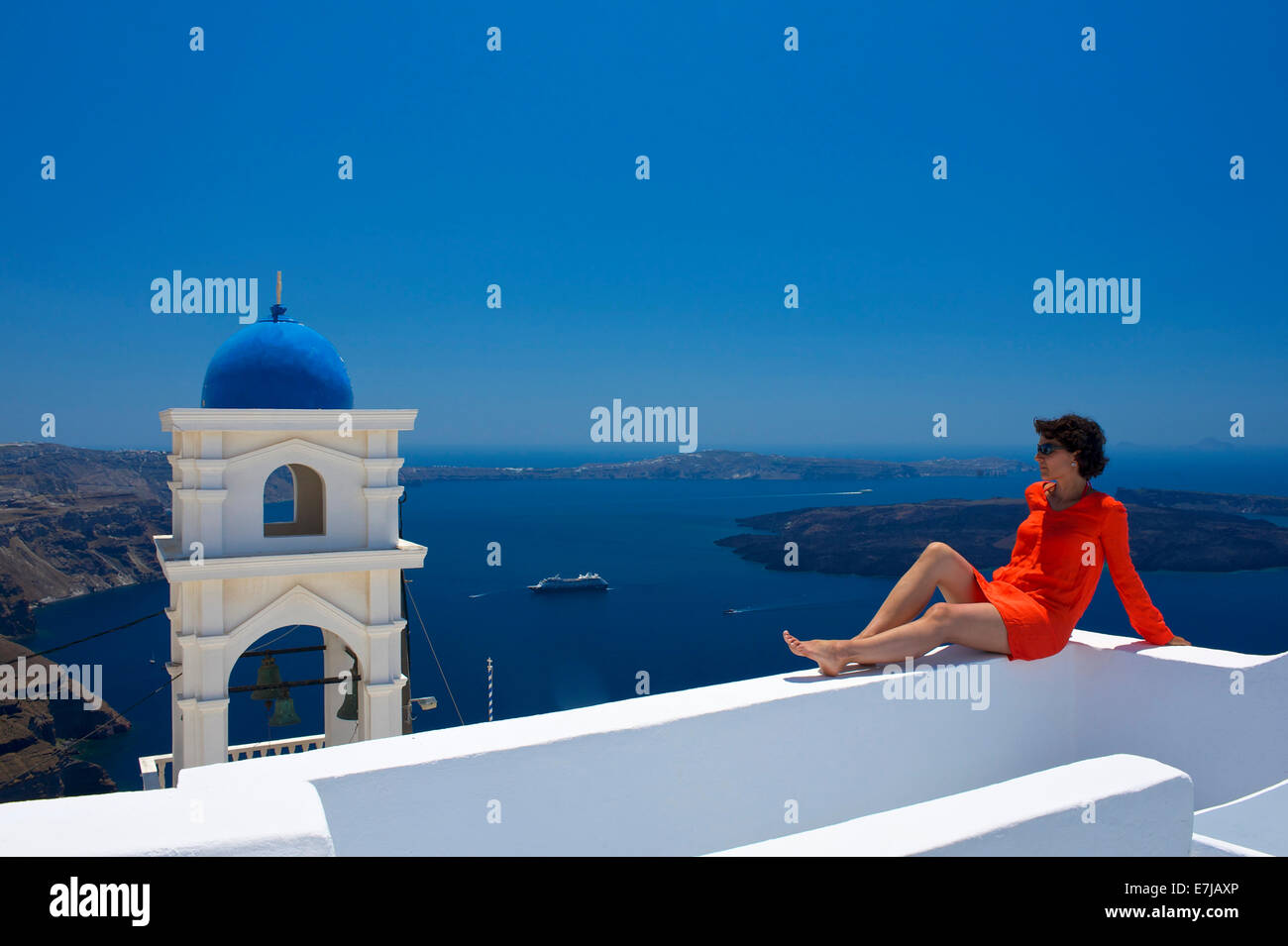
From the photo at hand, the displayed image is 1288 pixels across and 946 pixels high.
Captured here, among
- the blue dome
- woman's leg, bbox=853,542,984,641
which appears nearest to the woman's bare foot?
woman's leg, bbox=853,542,984,641

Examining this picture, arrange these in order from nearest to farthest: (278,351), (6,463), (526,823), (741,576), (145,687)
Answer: (526,823)
(278,351)
(145,687)
(6,463)
(741,576)

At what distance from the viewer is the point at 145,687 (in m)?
42.4

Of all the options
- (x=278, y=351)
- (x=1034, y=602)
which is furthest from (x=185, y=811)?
(x=278, y=351)

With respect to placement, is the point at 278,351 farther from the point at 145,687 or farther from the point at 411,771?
the point at 145,687

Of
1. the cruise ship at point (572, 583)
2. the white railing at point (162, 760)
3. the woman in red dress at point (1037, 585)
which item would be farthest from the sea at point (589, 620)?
the woman in red dress at point (1037, 585)

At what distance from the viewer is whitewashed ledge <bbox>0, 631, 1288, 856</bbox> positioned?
139 cm

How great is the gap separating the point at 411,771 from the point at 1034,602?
2.16 metres

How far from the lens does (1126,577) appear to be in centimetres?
302

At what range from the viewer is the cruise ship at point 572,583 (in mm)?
63094

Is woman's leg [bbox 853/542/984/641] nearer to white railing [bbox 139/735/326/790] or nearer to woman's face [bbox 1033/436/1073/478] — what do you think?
woman's face [bbox 1033/436/1073/478]

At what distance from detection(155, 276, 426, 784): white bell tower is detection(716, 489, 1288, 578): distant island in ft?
164

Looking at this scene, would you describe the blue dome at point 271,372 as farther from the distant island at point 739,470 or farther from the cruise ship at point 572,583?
the distant island at point 739,470

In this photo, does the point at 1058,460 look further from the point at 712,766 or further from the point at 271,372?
the point at 271,372

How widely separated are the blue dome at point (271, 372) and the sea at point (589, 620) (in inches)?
767
